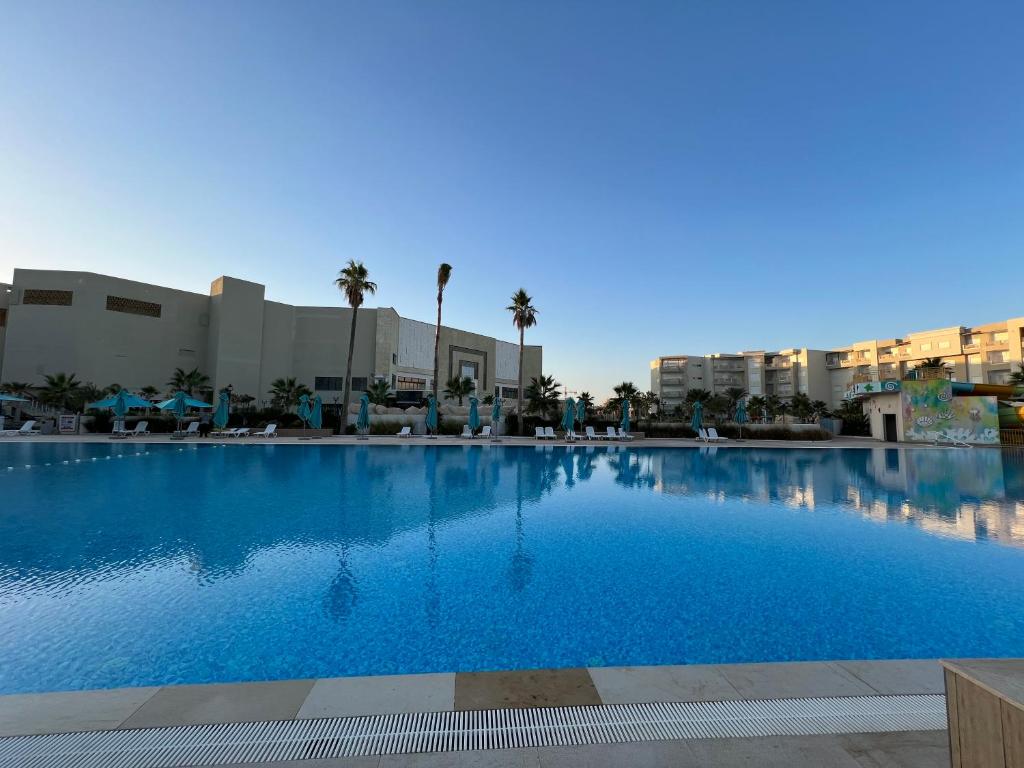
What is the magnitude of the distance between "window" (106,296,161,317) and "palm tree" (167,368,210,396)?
211 inches

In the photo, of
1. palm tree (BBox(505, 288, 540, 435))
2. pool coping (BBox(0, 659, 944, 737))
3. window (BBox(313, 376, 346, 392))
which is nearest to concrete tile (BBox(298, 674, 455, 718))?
pool coping (BBox(0, 659, 944, 737))

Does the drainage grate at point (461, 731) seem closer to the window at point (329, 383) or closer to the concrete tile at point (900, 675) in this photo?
the concrete tile at point (900, 675)

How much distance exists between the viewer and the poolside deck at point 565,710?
2145 mm

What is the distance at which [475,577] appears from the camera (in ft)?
18.2

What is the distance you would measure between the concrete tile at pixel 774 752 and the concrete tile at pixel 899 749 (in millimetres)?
63

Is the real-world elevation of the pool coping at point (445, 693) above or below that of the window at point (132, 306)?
below

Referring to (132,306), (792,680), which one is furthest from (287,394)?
(792,680)

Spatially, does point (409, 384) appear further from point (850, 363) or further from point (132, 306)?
point (850, 363)

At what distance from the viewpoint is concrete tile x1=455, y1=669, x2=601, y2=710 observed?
269 cm

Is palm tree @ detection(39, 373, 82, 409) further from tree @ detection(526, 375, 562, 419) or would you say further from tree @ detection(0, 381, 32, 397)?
tree @ detection(526, 375, 562, 419)

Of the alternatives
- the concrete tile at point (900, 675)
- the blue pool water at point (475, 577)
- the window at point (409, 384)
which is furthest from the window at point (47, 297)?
the concrete tile at point (900, 675)

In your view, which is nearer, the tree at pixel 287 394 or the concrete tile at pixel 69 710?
the concrete tile at pixel 69 710

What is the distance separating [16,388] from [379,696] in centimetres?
4838

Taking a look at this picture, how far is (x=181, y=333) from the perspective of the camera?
140 ft
